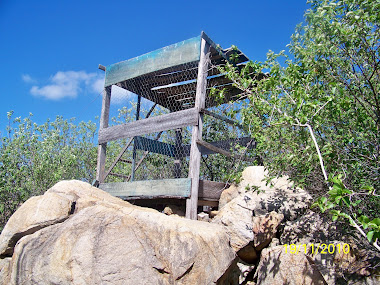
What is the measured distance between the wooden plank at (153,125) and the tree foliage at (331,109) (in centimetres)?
129

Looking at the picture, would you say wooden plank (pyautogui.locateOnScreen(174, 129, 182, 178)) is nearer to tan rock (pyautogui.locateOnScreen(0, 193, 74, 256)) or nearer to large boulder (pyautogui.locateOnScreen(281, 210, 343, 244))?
tan rock (pyautogui.locateOnScreen(0, 193, 74, 256))

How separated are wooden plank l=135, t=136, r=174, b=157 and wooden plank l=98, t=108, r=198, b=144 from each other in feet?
2.16

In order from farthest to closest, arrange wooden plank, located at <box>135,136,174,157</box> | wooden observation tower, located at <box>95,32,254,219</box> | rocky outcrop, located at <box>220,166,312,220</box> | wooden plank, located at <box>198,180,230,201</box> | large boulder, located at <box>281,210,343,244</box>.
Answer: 1. wooden plank, located at <box>135,136,174,157</box>
2. wooden plank, located at <box>198,180,230,201</box>
3. wooden observation tower, located at <box>95,32,254,219</box>
4. rocky outcrop, located at <box>220,166,312,220</box>
5. large boulder, located at <box>281,210,343,244</box>

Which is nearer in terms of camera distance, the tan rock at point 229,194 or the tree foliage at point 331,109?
the tree foliage at point 331,109

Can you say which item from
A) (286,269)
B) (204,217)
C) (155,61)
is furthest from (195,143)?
(286,269)

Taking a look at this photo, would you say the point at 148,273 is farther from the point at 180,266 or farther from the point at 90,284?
the point at 90,284

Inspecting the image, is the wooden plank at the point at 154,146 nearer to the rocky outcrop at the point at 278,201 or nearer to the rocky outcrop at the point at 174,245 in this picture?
the rocky outcrop at the point at 174,245

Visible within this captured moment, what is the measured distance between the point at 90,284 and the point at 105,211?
104 cm

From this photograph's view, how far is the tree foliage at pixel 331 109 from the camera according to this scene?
450 centimetres

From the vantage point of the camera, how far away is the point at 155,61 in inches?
295

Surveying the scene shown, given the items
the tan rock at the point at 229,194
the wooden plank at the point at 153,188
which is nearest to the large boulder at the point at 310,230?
the tan rock at the point at 229,194

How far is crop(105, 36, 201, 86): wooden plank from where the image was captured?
22.5ft
